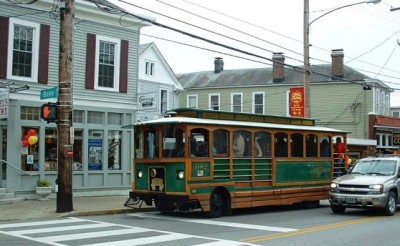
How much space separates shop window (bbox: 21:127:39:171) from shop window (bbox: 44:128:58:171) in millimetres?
343

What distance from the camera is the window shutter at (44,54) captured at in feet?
60.1

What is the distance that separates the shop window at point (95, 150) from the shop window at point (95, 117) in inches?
13.4

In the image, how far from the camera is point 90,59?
19688 millimetres

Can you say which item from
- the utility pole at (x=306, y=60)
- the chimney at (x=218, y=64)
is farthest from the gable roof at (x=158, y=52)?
the utility pole at (x=306, y=60)

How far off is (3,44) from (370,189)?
12247mm

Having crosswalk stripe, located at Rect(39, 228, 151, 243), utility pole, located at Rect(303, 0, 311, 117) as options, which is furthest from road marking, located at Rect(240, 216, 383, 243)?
utility pole, located at Rect(303, 0, 311, 117)

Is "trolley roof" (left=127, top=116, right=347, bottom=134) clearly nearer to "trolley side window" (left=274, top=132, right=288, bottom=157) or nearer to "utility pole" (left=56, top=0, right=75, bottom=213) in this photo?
"trolley side window" (left=274, top=132, right=288, bottom=157)

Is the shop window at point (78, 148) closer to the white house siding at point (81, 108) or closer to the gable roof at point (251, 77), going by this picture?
the white house siding at point (81, 108)

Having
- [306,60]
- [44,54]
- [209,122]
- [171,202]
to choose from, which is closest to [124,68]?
[44,54]

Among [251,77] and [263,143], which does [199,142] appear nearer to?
[263,143]

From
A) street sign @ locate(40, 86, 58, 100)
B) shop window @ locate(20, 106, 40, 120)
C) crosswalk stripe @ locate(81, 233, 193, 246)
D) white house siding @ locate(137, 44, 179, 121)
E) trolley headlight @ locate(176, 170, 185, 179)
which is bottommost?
crosswalk stripe @ locate(81, 233, 193, 246)

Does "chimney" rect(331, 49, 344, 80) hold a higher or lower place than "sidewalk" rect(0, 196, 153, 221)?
higher

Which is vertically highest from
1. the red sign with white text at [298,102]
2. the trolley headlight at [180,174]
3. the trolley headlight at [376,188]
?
the red sign with white text at [298,102]

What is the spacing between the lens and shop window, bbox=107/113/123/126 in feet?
66.8
